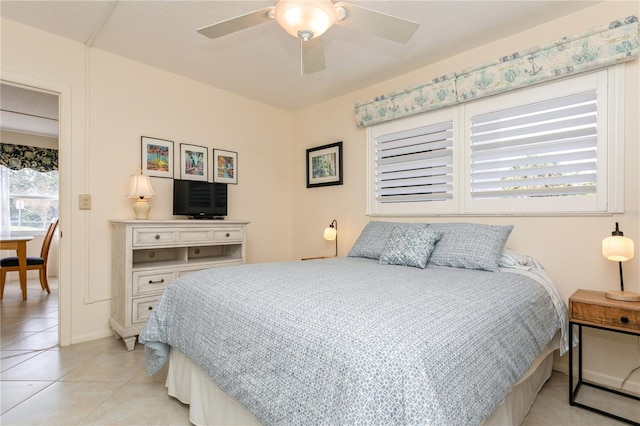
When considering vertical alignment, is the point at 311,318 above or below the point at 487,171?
below

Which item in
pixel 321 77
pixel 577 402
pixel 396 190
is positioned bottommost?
pixel 577 402

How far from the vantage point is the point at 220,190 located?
327 centimetres

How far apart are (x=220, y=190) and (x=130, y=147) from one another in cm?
88

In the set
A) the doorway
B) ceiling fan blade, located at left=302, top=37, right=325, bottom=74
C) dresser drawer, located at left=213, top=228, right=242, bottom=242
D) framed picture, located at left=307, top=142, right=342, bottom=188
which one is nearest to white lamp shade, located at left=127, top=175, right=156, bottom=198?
dresser drawer, located at left=213, top=228, right=242, bottom=242

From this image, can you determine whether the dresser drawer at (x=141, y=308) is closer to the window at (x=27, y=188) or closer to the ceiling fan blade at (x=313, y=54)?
the ceiling fan blade at (x=313, y=54)

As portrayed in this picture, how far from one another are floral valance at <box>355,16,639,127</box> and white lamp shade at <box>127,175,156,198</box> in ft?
7.26

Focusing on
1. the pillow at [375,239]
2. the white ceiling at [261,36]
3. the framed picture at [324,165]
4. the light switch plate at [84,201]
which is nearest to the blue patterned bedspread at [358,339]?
the pillow at [375,239]

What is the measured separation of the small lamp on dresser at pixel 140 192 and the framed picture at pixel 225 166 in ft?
2.65

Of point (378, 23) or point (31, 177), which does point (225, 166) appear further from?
point (31, 177)

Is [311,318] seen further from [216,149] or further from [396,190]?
[216,149]

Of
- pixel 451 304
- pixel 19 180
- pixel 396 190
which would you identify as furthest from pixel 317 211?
pixel 19 180

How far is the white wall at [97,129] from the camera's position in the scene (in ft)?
8.18

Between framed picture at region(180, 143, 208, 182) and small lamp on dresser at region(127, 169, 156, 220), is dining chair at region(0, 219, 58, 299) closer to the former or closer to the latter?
small lamp on dresser at region(127, 169, 156, 220)

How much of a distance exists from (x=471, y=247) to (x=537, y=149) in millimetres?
893
